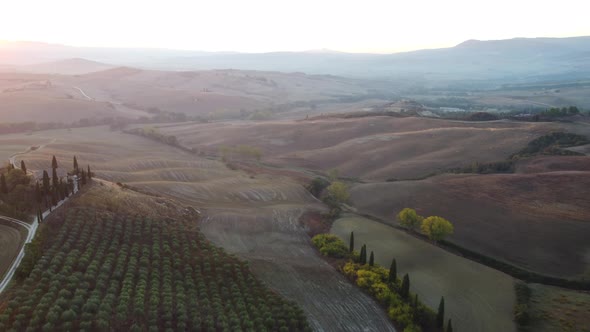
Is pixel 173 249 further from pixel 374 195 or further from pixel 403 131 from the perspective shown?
pixel 403 131

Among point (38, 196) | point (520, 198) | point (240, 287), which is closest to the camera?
point (240, 287)

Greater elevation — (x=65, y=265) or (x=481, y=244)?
(x=65, y=265)

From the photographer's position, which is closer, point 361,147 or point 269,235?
point 269,235

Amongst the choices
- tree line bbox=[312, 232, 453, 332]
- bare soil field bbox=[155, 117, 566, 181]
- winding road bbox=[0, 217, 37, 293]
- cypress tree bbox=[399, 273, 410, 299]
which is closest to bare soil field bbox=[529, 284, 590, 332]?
tree line bbox=[312, 232, 453, 332]

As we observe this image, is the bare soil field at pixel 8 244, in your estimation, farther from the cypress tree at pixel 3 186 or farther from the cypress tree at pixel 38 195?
the cypress tree at pixel 3 186

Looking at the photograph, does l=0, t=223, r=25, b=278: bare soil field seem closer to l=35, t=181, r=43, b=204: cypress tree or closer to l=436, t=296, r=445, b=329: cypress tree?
l=35, t=181, r=43, b=204: cypress tree

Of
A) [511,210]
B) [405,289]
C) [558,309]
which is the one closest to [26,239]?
[405,289]

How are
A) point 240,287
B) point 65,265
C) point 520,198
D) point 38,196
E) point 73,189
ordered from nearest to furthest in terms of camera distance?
point 65,265
point 240,287
point 38,196
point 73,189
point 520,198

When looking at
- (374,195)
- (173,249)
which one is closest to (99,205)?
(173,249)
